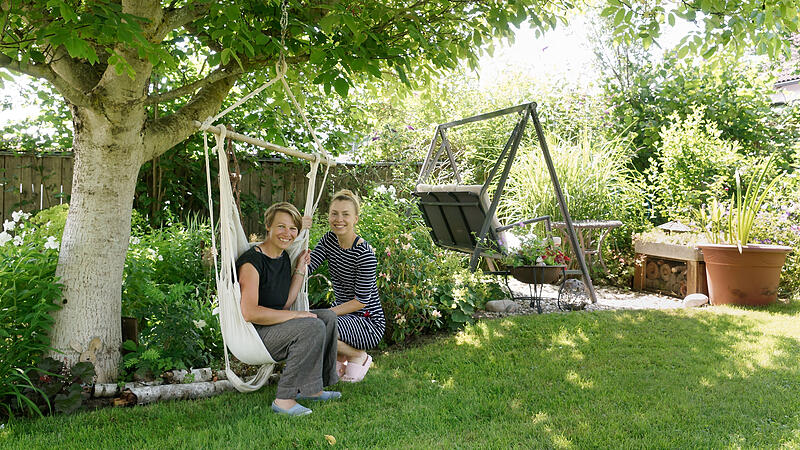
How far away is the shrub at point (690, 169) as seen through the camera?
626cm

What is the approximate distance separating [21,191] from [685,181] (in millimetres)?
6451

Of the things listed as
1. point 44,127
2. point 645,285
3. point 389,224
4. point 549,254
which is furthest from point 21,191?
point 645,285

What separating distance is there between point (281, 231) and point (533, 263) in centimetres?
254

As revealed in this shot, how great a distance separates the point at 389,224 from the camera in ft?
13.8

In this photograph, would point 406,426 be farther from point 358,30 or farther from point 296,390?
point 358,30

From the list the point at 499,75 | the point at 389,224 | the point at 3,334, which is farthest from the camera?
the point at 499,75

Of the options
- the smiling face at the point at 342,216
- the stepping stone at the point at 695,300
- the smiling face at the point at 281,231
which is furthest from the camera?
the stepping stone at the point at 695,300

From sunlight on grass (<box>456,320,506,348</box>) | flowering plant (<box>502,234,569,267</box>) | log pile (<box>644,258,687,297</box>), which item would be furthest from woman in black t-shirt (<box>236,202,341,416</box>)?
log pile (<box>644,258,687,297</box>)

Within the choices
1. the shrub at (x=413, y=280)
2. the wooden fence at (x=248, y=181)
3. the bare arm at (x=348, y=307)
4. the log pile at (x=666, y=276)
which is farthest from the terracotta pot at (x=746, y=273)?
the bare arm at (x=348, y=307)

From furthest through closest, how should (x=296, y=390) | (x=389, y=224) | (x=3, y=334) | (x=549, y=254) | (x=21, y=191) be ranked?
(x=21, y=191)
(x=549, y=254)
(x=389, y=224)
(x=296, y=390)
(x=3, y=334)

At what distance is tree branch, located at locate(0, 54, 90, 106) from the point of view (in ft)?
7.78

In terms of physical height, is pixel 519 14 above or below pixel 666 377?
above

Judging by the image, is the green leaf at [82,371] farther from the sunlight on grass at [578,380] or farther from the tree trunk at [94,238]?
the sunlight on grass at [578,380]

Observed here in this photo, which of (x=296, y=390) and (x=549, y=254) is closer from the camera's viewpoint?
(x=296, y=390)
